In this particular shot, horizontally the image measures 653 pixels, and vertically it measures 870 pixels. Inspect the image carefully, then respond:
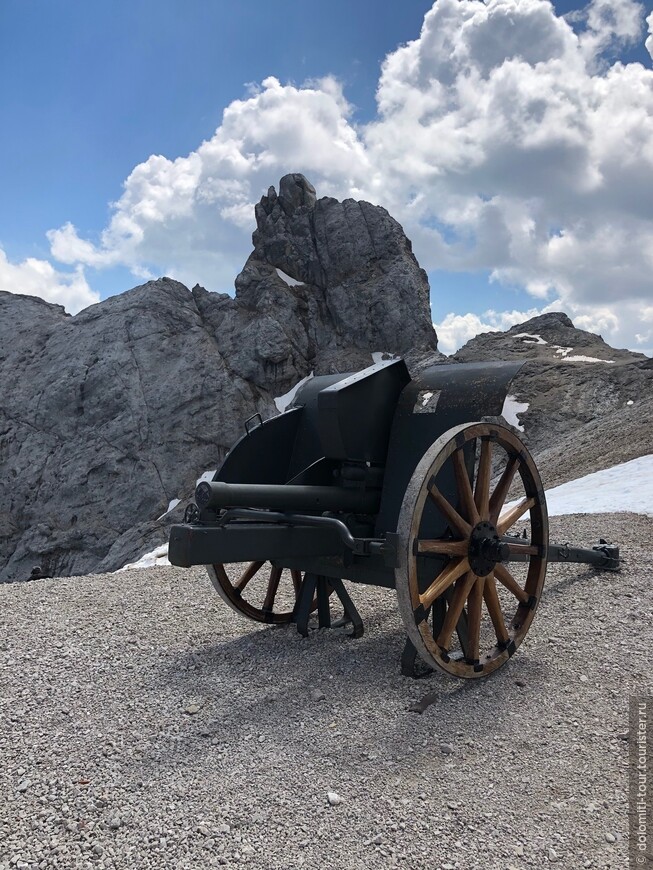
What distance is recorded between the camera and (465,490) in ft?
15.4

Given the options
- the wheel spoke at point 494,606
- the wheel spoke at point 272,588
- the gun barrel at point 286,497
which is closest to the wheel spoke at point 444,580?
the wheel spoke at point 494,606

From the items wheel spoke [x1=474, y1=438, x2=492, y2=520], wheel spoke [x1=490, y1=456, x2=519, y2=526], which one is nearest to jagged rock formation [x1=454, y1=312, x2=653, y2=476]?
wheel spoke [x1=490, y1=456, x2=519, y2=526]

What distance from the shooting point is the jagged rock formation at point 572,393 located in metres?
19.3

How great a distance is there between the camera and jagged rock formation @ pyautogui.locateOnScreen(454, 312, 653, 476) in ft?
63.3

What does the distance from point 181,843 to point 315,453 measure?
132 inches

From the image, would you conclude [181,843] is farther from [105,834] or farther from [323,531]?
[323,531]

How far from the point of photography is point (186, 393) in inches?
1844

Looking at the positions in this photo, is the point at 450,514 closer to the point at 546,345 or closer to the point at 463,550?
the point at 463,550

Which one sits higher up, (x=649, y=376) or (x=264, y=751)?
(x=649, y=376)

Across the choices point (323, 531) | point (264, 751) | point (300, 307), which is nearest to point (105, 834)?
point (264, 751)

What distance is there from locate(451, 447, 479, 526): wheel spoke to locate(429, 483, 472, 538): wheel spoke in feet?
0.25

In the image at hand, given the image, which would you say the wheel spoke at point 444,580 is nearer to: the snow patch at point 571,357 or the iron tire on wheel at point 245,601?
the iron tire on wheel at point 245,601

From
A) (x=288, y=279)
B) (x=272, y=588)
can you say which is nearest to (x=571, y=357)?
(x=288, y=279)

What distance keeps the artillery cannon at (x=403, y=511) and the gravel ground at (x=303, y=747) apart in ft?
1.40
